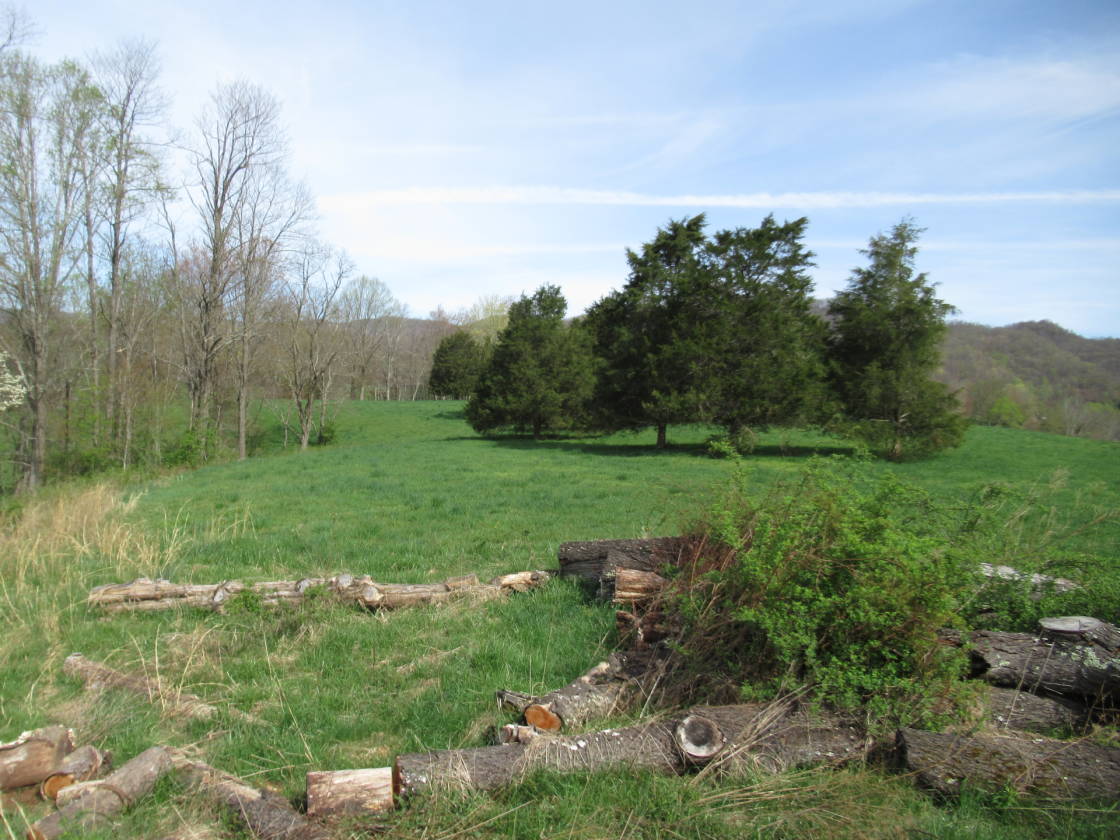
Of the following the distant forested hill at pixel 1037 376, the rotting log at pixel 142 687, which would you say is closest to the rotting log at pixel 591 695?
the rotting log at pixel 142 687

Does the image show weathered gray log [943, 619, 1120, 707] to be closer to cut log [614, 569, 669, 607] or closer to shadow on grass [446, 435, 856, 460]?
cut log [614, 569, 669, 607]

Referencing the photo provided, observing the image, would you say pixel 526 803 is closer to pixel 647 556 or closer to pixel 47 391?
pixel 647 556

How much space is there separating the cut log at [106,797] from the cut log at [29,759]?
323 mm

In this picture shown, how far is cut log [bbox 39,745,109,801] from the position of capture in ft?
10.1

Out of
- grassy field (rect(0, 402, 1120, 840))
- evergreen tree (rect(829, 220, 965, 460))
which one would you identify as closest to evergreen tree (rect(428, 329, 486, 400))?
evergreen tree (rect(829, 220, 965, 460))

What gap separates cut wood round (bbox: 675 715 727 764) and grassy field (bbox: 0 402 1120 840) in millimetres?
140

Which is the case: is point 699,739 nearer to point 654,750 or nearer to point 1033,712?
point 654,750

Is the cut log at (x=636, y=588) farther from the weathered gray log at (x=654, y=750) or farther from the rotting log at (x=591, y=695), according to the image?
the weathered gray log at (x=654, y=750)

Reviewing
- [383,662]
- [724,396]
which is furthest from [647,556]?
[724,396]

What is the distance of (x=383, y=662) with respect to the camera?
4.73 m

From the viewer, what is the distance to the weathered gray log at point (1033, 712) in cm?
350

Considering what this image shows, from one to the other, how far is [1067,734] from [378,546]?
6953 mm

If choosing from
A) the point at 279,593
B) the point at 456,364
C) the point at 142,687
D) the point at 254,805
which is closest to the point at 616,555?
the point at 279,593

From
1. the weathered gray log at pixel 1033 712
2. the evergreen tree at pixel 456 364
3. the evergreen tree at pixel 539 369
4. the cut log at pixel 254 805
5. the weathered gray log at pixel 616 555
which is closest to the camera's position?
the cut log at pixel 254 805
